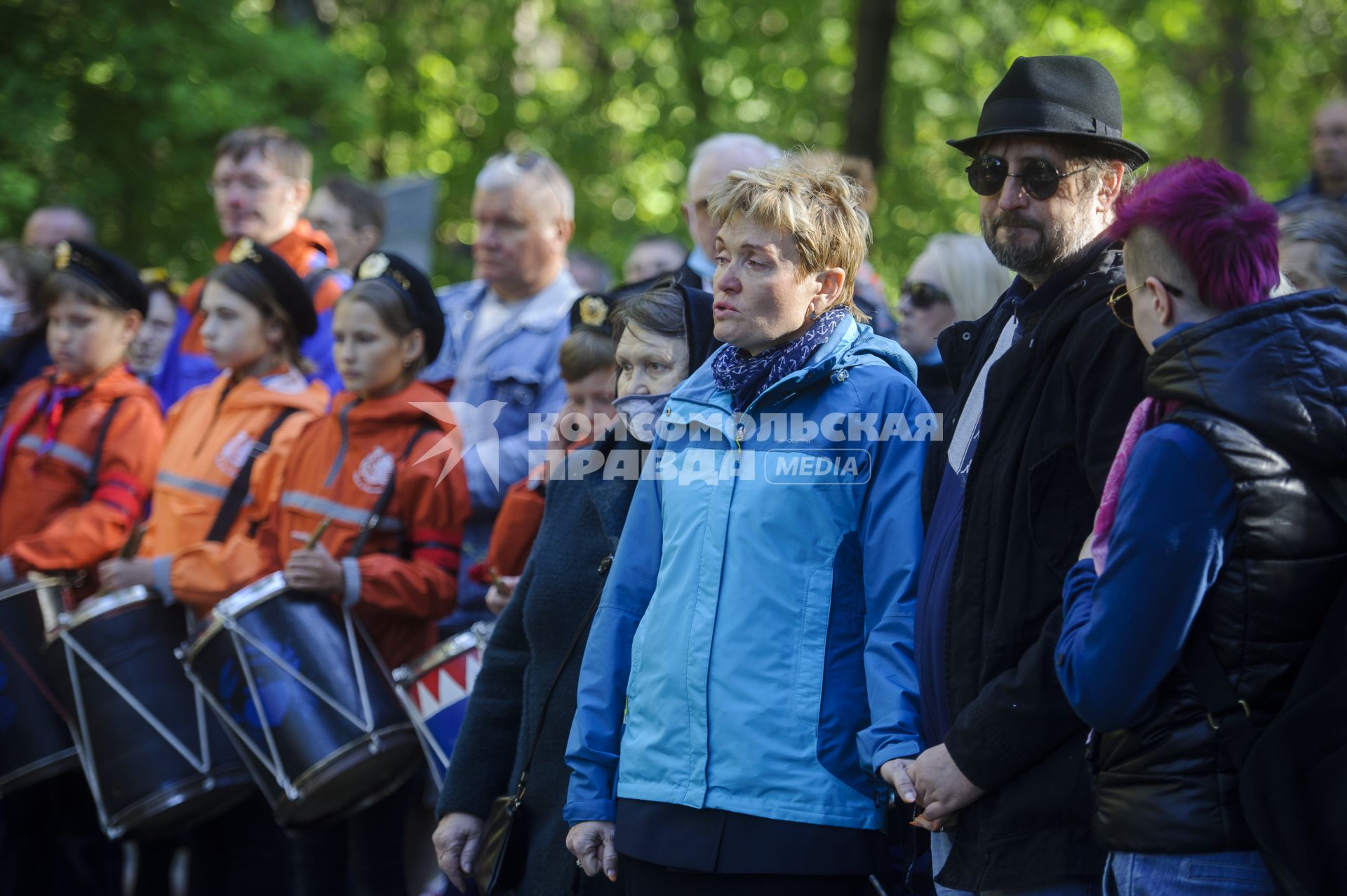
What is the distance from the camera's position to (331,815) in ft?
16.1

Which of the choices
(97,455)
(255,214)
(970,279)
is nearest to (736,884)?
(970,279)

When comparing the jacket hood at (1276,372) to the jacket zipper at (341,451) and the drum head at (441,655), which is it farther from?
the jacket zipper at (341,451)

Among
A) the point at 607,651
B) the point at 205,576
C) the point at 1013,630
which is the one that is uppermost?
the point at 1013,630

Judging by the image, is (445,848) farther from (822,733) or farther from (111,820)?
(111,820)

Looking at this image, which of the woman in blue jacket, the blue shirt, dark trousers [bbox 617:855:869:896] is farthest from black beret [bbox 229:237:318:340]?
the blue shirt

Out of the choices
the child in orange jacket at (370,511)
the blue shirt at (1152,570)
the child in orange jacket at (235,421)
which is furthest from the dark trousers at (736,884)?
the child in orange jacket at (235,421)

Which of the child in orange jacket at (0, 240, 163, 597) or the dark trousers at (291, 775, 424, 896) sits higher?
the child in orange jacket at (0, 240, 163, 597)

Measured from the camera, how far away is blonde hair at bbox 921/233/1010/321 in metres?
5.61

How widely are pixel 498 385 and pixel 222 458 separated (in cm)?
108

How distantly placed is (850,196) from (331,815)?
274 centimetres

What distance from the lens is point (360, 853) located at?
5.21 meters

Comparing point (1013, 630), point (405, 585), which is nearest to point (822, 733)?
point (1013, 630)

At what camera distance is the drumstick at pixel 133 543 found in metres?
5.93

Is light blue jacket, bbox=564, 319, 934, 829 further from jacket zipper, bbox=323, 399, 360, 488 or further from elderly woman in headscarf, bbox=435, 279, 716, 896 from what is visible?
jacket zipper, bbox=323, 399, 360, 488
